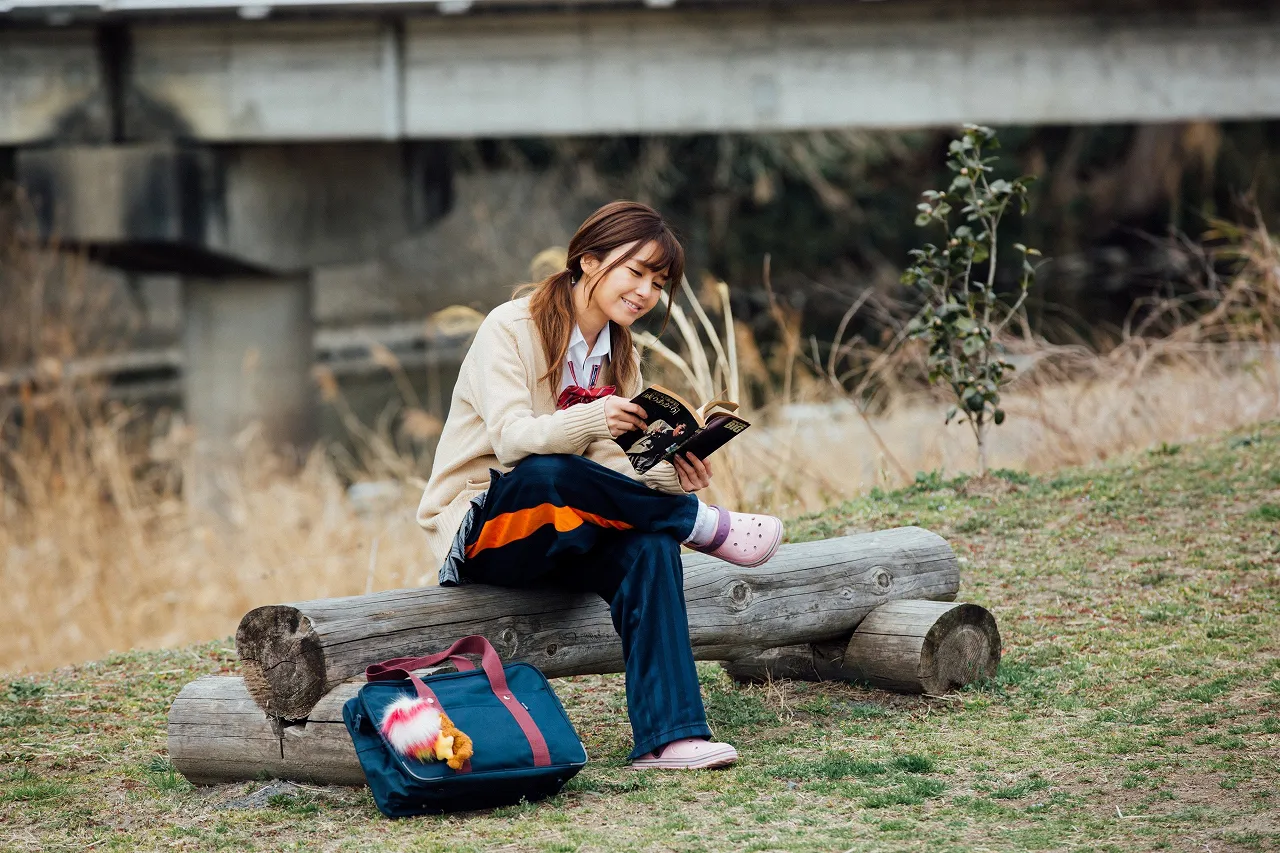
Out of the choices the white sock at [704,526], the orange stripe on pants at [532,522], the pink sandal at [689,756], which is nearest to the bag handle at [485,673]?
the orange stripe on pants at [532,522]

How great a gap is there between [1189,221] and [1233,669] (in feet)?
58.7

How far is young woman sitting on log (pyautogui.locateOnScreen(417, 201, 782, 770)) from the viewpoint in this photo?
3.59m

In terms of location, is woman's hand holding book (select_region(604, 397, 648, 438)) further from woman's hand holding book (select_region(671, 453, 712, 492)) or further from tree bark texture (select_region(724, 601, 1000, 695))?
tree bark texture (select_region(724, 601, 1000, 695))

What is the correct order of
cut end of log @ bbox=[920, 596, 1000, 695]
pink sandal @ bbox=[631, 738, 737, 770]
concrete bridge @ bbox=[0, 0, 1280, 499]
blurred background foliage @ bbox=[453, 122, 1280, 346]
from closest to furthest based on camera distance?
1. pink sandal @ bbox=[631, 738, 737, 770]
2. cut end of log @ bbox=[920, 596, 1000, 695]
3. concrete bridge @ bbox=[0, 0, 1280, 499]
4. blurred background foliage @ bbox=[453, 122, 1280, 346]

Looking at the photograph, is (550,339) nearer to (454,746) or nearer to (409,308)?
(454,746)

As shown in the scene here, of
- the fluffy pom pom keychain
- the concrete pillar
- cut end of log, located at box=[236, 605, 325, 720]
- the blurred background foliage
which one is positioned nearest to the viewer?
the fluffy pom pom keychain

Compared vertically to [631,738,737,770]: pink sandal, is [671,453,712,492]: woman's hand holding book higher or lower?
higher

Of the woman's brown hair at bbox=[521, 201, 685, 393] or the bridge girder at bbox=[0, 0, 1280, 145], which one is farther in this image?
the bridge girder at bbox=[0, 0, 1280, 145]

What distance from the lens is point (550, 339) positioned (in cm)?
381

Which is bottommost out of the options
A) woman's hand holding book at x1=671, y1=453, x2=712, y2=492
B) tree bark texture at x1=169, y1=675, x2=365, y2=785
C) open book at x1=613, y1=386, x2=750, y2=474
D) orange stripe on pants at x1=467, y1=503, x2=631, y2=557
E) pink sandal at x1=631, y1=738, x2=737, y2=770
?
pink sandal at x1=631, y1=738, x2=737, y2=770

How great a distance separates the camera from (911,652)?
13.7ft

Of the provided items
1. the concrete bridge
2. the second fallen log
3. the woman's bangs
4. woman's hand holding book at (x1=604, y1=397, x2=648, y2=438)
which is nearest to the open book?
woman's hand holding book at (x1=604, y1=397, x2=648, y2=438)

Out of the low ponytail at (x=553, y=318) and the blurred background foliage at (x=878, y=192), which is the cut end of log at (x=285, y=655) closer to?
the low ponytail at (x=553, y=318)

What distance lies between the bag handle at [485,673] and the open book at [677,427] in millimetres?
600
